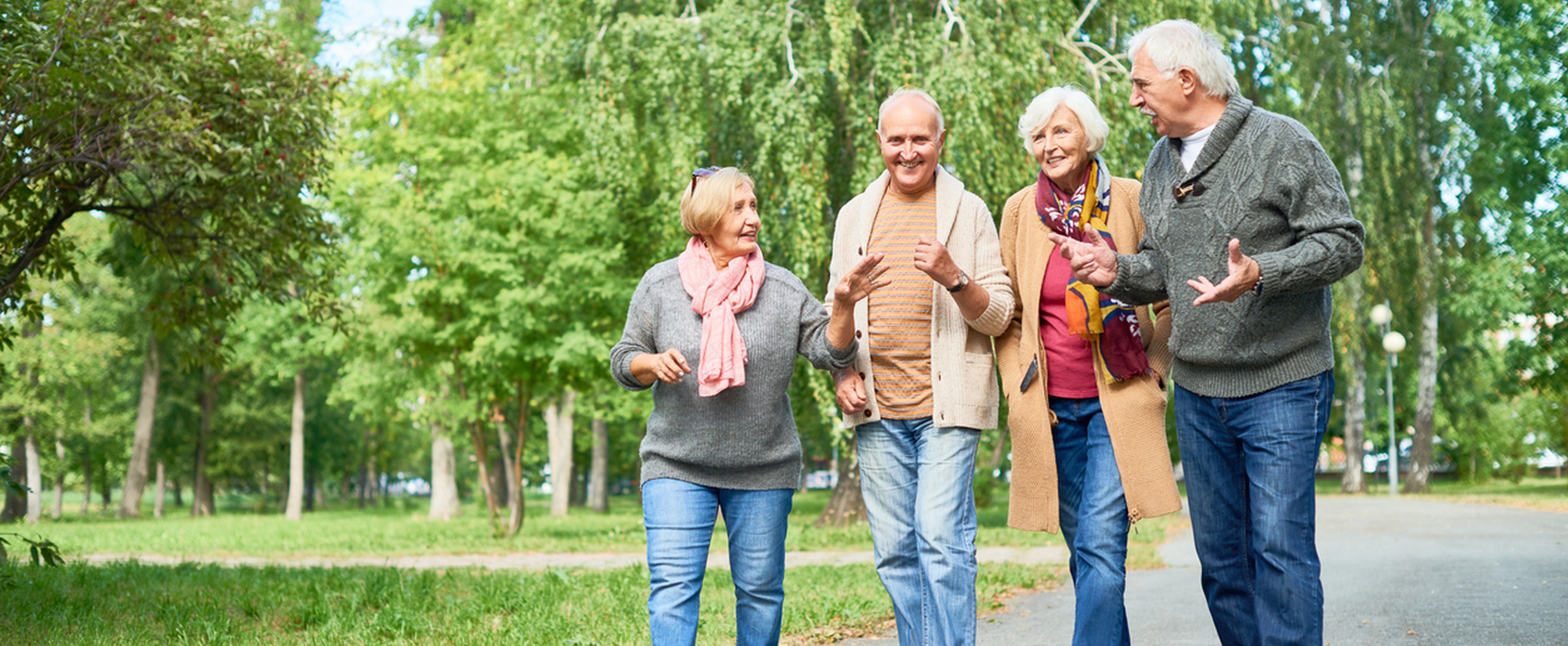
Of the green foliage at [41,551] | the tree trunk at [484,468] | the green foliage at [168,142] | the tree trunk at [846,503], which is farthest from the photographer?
the tree trunk at [846,503]

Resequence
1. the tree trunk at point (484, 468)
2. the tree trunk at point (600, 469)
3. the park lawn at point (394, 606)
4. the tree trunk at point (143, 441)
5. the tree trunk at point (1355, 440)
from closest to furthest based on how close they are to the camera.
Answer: the park lawn at point (394, 606)
the tree trunk at point (484, 468)
the tree trunk at point (1355, 440)
the tree trunk at point (600, 469)
the tree trunk at point (143, 441)

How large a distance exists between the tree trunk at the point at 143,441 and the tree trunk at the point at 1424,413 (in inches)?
1281

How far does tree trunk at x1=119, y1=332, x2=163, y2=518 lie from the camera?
106ft

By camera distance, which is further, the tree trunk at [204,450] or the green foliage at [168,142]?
the tree trunk at [204,450]

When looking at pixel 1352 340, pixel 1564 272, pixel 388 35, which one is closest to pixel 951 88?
pixel 1352 340

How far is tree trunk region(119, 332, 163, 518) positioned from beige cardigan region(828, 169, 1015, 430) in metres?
32.8

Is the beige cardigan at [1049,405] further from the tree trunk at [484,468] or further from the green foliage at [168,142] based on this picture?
the tree trunk at [484,468]

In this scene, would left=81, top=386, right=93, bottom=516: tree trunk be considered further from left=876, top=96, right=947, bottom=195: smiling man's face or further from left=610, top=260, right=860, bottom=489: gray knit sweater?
left=876, top=96, right=947, bottom=195: smiling man's face

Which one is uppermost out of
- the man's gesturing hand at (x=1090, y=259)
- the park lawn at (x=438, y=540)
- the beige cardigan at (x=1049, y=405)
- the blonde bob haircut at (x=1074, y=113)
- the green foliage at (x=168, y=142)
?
the green foliage at (x=168, y=142)

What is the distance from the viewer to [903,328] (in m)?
3.81

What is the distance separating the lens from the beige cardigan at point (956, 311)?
371cm

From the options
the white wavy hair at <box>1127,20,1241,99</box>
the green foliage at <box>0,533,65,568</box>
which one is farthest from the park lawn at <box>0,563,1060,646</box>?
the white wavy hair at <box>1127,20,1241,99</box>

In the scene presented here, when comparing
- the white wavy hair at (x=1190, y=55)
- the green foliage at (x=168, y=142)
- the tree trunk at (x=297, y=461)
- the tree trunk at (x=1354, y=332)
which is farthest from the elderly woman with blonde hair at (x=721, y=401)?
the tree trunk at (x=297, y=461)

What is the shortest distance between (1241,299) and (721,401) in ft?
5.10
